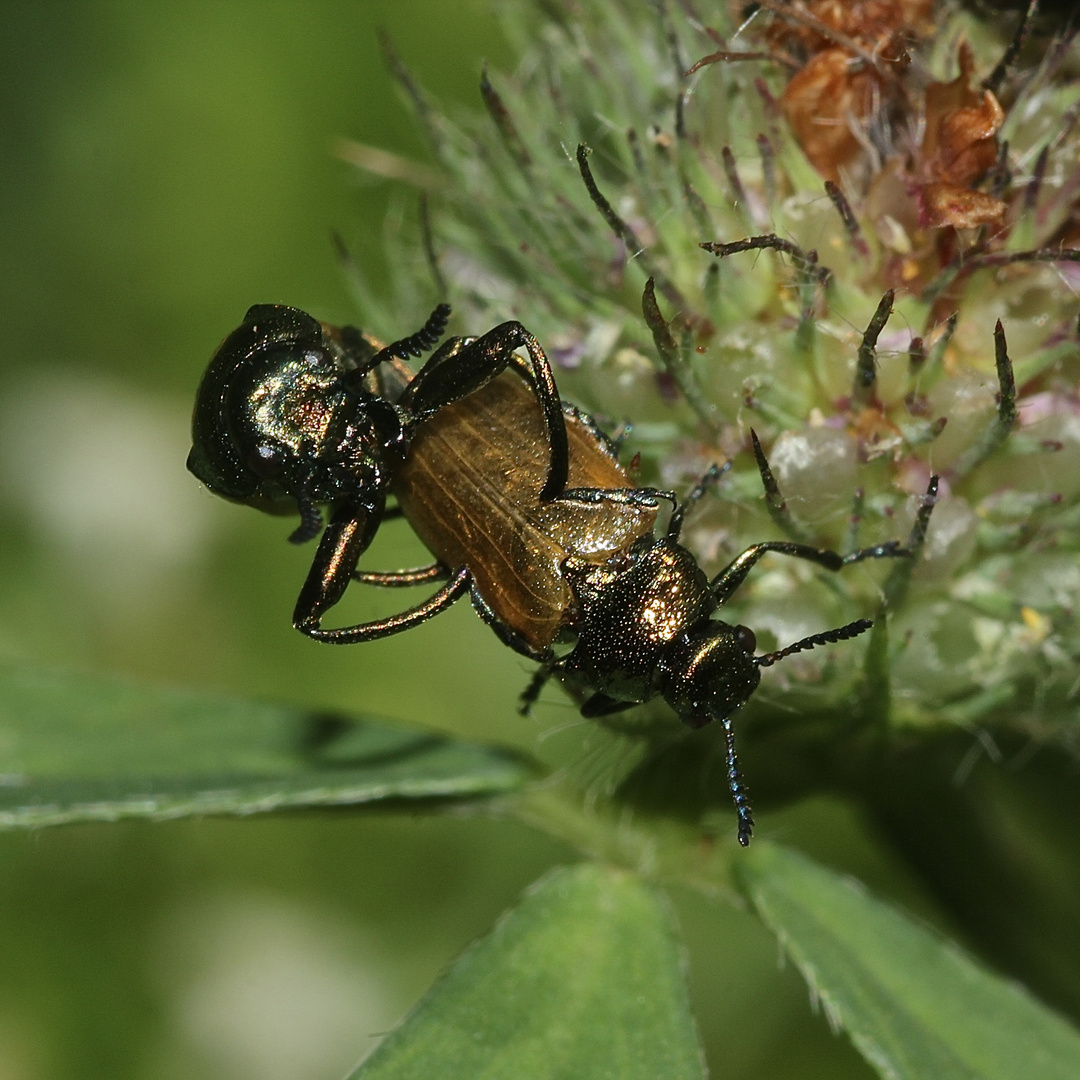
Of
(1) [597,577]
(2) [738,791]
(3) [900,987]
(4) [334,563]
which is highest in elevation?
(1) [597,577]

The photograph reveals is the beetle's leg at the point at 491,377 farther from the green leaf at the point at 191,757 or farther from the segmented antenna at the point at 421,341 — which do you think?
the green leaf at the point at 191,757

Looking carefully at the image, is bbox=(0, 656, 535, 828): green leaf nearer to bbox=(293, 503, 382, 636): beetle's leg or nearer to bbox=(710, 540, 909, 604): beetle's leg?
bbox=(293, 503, 382, 636): beetle's leg

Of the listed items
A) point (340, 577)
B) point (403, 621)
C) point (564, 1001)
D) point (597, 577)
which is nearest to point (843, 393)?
point (597, 577)

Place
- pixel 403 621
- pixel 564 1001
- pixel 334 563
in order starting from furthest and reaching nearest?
pixel 334 563, pixel 403 621, pixel 564 1001

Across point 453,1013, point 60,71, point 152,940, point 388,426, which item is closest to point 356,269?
point 388,426

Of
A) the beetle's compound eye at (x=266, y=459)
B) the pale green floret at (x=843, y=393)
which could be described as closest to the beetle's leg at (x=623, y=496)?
the pale green floret at (x=843, y=393)

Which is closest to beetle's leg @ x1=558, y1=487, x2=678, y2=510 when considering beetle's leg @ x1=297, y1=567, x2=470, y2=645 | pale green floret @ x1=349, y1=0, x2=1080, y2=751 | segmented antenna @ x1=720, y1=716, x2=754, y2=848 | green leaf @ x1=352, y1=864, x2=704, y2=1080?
pale green floret @ x1=349, y1=0, x2=1080, y2=751

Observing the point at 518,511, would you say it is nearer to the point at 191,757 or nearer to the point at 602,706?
the point at 602,706
